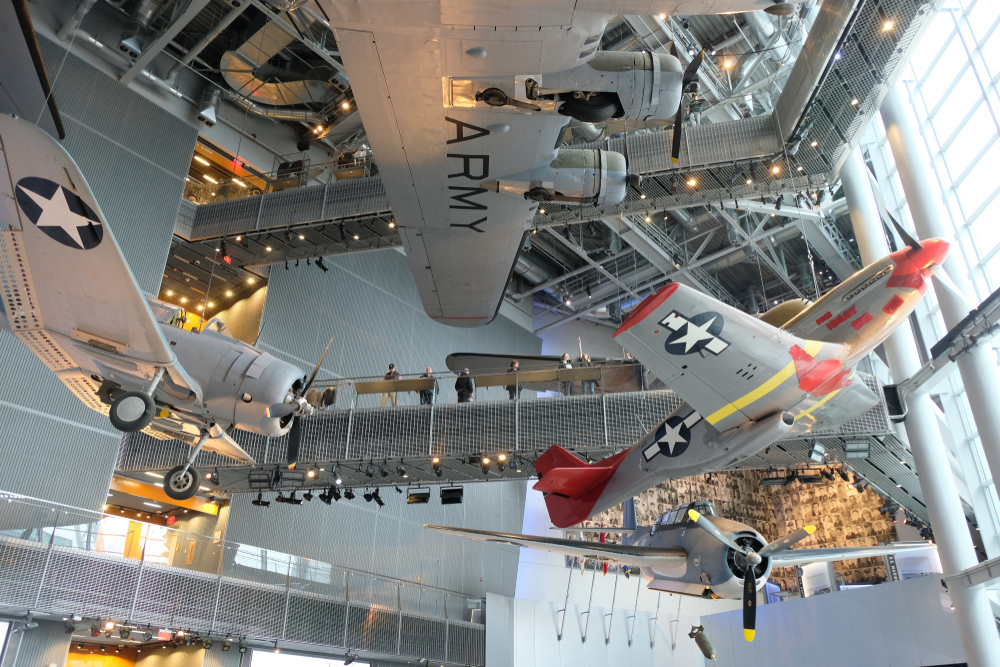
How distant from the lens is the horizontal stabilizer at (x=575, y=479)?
11258mm

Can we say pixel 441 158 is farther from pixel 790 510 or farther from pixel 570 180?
pixel 790 510

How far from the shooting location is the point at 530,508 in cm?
2431

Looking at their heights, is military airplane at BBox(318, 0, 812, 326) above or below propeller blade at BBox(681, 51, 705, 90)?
below

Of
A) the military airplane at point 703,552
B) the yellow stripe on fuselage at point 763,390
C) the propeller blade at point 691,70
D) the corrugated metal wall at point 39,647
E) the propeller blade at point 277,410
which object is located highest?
the propeller blade at point 691,70

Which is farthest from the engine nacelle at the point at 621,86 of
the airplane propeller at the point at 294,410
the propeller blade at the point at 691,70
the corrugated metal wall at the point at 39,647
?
the corrugated metal wall at the point at 39,647

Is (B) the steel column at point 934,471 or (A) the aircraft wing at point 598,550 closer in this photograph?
(B) the steel column at point 934,471

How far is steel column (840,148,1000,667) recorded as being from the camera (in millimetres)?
11438

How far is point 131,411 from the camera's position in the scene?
8.91 m

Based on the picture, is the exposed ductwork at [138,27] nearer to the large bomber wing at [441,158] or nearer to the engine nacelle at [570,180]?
the large bomber wing at [441,158]

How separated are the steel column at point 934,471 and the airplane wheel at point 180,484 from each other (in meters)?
13.0

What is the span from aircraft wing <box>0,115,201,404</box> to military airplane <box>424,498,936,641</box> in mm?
6208

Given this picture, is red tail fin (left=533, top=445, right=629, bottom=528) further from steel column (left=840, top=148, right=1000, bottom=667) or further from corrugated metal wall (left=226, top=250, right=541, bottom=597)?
corrugated metal wall (left=226, top=250, right=541, bottom=597)

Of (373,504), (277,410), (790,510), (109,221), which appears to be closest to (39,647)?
(277,410)

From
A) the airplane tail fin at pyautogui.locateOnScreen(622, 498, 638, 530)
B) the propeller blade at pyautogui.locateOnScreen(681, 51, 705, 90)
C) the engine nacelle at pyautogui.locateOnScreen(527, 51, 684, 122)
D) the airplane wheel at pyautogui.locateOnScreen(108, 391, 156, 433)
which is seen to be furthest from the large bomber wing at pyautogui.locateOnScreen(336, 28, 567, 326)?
the airplane tail fin at pyautogui.locateOnScreen(622, 498, 638, 530)
